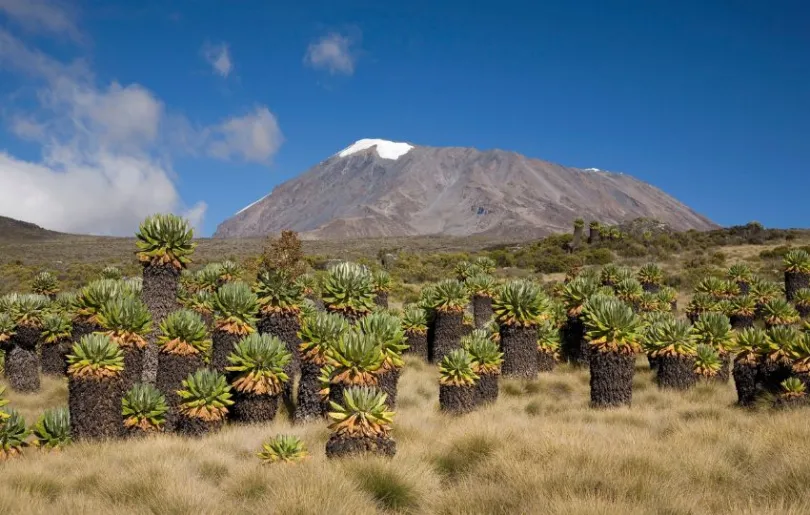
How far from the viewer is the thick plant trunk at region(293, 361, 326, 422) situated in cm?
1197

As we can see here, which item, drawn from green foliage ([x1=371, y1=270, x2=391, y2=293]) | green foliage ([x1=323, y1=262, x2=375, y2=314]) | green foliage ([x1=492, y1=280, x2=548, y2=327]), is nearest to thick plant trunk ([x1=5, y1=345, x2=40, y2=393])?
green foliage ([x1=323, y1=262, x2=375, y2=314])

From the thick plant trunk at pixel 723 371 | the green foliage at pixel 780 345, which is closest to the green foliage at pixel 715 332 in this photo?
the thick plant trunk at pixel 723 371

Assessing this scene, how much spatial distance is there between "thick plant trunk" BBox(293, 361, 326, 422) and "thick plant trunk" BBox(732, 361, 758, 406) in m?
9.76

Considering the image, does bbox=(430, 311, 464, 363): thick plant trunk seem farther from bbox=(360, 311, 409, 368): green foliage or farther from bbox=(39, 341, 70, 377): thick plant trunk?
bbox=(39, 341, 70, 377): thick plant trunk

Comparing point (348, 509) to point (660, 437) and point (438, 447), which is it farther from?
point (660, 437)

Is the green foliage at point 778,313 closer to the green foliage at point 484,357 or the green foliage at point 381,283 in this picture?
the green foliage at point 484,357

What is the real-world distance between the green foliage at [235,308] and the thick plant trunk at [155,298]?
1130 mm

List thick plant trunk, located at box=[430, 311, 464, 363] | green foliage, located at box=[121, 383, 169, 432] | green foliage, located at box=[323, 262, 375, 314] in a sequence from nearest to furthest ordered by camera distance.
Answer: green foliage, located at box=[121, 383, 169, 432] < green foliage, located at box=[323, 262, 375, 314] < thick plant trunk, located at box=[430, 311, 464, 363]

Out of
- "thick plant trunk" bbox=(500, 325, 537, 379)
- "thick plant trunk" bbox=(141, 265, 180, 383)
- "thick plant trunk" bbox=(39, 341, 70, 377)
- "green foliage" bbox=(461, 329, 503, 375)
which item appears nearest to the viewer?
"thick plant trunk" bbox=(141, 265, 180, 383)

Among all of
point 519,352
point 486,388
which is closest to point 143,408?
point 486,388

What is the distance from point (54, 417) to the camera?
33.1 ft

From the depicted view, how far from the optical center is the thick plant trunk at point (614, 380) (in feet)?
43.4

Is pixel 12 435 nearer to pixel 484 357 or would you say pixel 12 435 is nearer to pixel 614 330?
pixel 484 357

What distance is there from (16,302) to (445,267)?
36.4m
